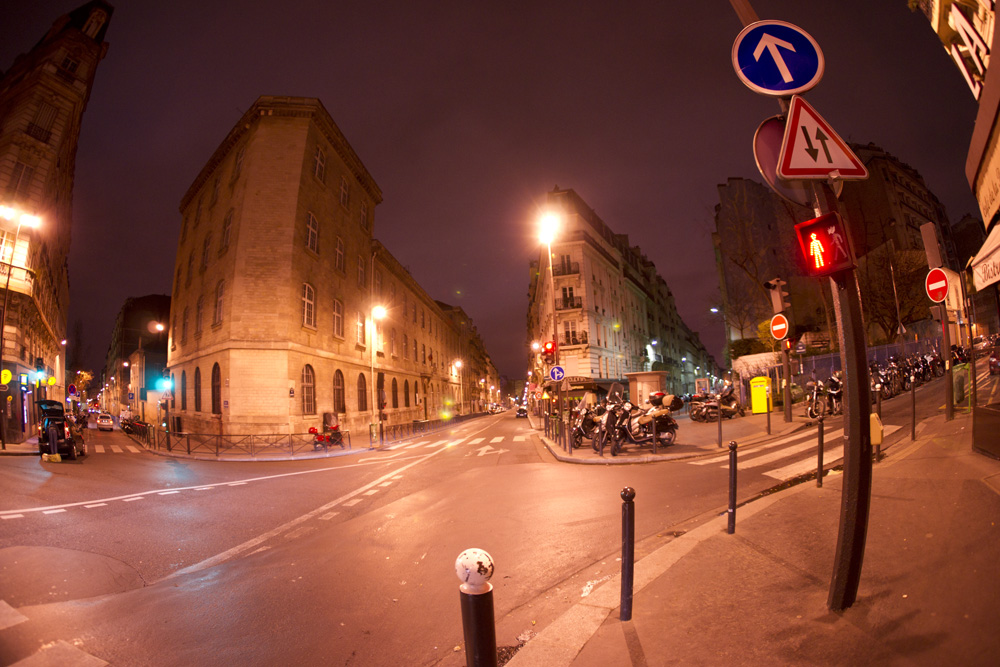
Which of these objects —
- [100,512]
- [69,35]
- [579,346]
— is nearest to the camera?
[100,512]

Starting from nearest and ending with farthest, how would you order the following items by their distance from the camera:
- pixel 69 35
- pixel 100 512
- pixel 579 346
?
pixel 100 512, pixel 69 35, pixel 579 346

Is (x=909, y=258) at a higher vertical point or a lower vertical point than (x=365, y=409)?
higher

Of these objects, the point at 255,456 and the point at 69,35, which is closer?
the point at 255,456

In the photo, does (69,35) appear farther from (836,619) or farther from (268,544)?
(836,619)

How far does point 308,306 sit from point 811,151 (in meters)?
24.6

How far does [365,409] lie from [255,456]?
40.3 ft

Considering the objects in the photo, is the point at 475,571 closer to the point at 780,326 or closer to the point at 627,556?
the point at 627,556

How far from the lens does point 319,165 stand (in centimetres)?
2600

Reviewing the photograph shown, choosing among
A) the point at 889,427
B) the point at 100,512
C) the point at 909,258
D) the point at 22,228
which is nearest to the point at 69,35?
the point at 22,228

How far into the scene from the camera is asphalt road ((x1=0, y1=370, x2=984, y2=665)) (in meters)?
3.08

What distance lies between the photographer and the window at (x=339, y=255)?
27.4m

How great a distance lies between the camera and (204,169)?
28.7 metres

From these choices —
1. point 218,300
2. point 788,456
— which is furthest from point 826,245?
point 218,300

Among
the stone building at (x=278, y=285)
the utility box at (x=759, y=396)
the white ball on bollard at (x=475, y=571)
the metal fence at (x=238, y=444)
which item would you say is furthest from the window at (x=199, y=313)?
the utility box at (x=759, y=396)
